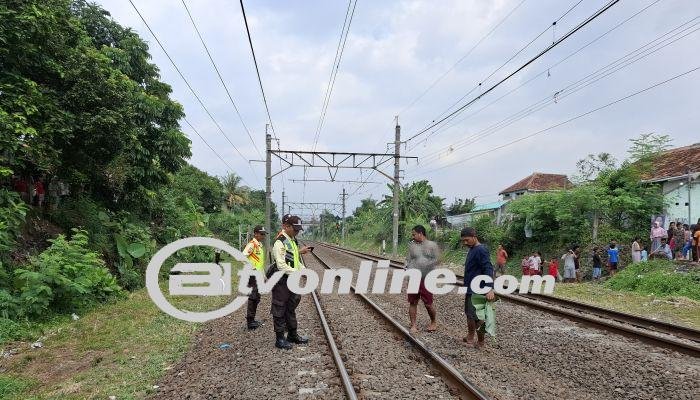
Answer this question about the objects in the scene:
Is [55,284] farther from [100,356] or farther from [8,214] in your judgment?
[100,356]

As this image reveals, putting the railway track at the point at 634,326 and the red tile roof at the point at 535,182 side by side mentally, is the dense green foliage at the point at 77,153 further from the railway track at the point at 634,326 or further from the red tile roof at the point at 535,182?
the red tile roof at the point at 535,182

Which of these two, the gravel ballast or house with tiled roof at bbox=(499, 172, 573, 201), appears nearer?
the gravel ballast

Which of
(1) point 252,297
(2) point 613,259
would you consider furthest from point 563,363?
(2) point 613,259

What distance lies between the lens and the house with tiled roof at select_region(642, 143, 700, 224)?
19.6 metres

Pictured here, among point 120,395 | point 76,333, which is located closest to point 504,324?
point 120,395

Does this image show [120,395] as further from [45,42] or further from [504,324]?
[45,42]

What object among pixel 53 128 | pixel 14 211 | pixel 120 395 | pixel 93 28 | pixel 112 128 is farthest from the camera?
pixel 93 28

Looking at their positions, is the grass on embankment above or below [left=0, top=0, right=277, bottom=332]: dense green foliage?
below

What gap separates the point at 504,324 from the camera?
947 centimetres

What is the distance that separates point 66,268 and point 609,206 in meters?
18.5

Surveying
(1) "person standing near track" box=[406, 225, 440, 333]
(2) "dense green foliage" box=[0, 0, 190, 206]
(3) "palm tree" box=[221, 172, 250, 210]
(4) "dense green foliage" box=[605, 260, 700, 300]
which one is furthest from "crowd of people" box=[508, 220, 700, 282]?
(3) "palm tree" box=[221, 172, 250, 210]

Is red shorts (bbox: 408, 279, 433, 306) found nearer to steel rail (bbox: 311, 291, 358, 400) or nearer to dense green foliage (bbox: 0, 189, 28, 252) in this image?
steel rail (bbox: 311, 291, 358, 400)

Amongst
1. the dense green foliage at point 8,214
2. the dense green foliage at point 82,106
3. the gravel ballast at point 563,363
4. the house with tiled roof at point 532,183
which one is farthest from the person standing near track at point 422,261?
the house with tiled roof at point 532,183

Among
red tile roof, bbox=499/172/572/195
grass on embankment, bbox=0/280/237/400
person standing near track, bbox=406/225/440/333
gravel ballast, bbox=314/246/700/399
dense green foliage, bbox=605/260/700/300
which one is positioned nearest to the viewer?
gravel ballast, bbox=314/246/700/399
